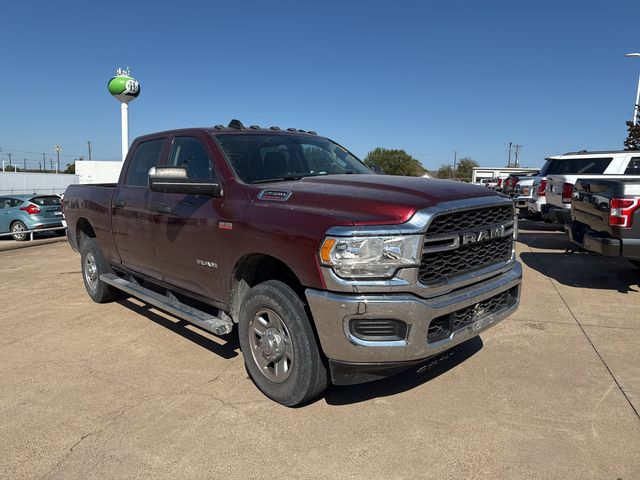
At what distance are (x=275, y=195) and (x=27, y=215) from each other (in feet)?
48.7

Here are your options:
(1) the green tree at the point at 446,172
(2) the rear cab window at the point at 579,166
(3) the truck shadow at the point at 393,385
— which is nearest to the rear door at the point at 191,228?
(3) the truck shadow at the point at 393,385

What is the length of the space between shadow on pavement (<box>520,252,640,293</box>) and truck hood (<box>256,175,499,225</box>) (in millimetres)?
4420

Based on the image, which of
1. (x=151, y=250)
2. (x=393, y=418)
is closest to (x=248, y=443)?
(x=393, y=418)

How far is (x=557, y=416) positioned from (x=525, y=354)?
3.61 feet

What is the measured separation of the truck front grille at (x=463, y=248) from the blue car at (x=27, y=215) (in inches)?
580

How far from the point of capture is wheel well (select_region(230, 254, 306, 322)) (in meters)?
3.41

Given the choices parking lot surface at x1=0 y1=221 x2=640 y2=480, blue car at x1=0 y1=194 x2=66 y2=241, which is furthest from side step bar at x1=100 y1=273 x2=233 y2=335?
blue car at x1=0 y1=194 x2=66 y2=241

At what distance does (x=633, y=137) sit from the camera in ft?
62.1

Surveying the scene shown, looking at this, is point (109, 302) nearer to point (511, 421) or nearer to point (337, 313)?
point (337, 313)

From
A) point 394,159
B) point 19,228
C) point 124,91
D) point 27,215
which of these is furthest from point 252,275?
point 394,159

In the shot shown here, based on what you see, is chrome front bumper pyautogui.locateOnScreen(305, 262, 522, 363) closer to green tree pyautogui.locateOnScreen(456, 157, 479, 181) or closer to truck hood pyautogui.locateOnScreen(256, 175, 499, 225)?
truck hood pyautogui.locateOnScreen(256, 175, 499, 225)

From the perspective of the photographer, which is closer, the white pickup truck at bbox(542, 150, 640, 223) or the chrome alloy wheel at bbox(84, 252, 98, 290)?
the chrome alloy wheel at bbox(84, 252, 98, 290)

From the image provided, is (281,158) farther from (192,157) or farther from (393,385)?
(393,385)

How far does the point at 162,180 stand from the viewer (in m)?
3.67
